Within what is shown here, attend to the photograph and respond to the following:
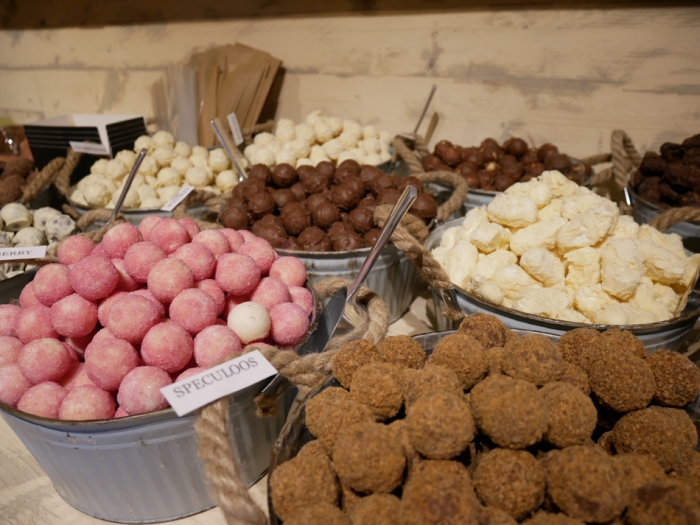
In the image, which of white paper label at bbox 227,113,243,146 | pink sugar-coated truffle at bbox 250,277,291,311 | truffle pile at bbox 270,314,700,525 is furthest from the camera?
white paper label at bbox 227,113,243,146

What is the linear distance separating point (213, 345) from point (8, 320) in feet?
1.47

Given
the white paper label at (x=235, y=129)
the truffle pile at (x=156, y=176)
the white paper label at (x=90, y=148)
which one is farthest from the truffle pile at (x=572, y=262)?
the white paper label at (x=90, y=148)

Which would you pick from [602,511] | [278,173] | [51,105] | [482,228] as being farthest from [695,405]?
[51,105]

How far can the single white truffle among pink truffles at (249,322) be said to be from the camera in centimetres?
87

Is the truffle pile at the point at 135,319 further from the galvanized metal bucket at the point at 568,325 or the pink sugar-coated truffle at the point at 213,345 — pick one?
the galvanized metal bucket at the point at 568,325

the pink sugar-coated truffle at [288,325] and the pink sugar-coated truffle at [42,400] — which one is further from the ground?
the pink sugar-coated truffle at [288,325]

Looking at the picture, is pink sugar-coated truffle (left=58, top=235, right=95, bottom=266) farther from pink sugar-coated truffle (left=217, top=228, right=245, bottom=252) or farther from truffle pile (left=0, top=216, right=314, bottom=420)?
pink sugar-coated truffle (left=217, top=228, right=245, bottom=252)

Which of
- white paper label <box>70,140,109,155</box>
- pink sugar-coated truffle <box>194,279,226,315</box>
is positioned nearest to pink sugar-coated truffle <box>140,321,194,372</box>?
pink sugar-coated truffle <box>194,279,226,315</box>

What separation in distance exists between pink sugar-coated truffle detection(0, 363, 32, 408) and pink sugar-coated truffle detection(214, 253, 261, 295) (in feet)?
1.22

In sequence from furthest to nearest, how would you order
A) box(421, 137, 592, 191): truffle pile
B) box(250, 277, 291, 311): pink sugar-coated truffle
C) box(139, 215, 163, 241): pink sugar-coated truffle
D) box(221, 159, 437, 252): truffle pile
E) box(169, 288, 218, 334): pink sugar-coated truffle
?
1. box(421, 137, 592, 191): truffle pile
2. box(221, 159, 437, 252): truffle pile
3. box(139, 215, 163, 241): pink sugar-coated truffle
4. box(250, 277, 291, 311): pink sugar-coated truffle
5. box(169, 288, 218, 334): pink sugar-coated truffle

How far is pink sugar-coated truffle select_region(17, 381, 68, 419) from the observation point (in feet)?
2.49

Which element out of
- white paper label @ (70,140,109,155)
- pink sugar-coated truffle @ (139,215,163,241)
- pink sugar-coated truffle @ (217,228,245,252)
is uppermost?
pink sugar-coated truffle @ (139,215,163,241)

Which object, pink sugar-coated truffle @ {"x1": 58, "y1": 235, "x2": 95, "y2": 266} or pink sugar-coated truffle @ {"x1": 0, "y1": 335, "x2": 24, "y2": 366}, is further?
pink sugar-coated truffle @ {"x1": 58, "y1": 235, "x2": 95, "y2": 266}

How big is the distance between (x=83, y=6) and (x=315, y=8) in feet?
5.42
